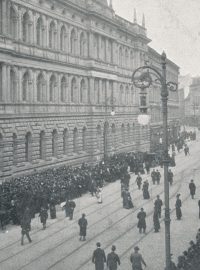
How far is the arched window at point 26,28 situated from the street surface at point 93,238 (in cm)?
1339

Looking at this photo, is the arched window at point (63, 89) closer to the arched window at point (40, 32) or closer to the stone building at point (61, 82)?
the stone building at point (61, 82)

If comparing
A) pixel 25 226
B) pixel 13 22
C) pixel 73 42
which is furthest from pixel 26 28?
pixel 25 226

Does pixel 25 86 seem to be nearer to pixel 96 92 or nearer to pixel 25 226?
pixel 96 92

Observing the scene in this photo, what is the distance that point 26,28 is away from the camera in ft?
115

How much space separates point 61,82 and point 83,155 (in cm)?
794

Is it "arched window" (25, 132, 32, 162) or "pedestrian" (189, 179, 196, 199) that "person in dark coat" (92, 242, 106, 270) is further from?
"arched window" (25, 132, 32, 162)

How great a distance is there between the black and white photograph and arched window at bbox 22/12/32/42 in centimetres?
9

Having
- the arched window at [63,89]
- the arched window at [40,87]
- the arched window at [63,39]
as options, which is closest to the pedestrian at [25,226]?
the arched window at [40,87]

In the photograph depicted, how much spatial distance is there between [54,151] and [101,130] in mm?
10232

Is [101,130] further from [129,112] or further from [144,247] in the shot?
[144,247]

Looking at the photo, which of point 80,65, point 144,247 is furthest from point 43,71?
point 144,247

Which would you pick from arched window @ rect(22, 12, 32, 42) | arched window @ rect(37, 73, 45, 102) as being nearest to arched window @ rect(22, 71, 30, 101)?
arched window @ rect(37, 73, 45, 102)

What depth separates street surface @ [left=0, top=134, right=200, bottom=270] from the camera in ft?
58.0

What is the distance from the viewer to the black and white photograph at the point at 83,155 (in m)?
18.1
